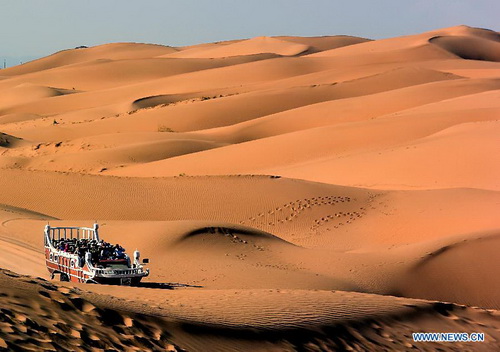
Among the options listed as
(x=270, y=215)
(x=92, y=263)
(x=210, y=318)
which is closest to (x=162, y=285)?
(x=92, y=263)

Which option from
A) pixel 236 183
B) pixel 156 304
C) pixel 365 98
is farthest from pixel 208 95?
pixel 156 304

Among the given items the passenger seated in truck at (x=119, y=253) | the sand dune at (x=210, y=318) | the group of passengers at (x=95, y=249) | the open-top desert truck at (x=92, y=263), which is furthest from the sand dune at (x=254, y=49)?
the sand dune at (x=210, y=318)

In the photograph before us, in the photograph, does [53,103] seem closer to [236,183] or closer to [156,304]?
[236,183]

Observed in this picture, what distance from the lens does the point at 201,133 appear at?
152 feet

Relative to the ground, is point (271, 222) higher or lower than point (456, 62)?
lower

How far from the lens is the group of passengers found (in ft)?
47.3

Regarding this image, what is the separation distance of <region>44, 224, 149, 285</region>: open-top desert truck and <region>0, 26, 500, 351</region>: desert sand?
0.47m

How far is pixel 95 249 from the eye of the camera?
48.1 ft

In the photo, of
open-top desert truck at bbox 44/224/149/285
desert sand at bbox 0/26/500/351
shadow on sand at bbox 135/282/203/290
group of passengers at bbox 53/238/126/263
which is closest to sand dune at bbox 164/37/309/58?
desert sand at bbox 0/26/500/351

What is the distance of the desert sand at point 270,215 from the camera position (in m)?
9.65

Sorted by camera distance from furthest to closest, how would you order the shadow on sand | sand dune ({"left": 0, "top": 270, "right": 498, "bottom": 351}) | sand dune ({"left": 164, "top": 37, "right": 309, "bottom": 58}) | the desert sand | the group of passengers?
sand dune ({"left": 164, "top": 37, "right": 309, "bottom": 58}) < the group of passengers < the shadow on sand < the desert sand < sand dune ({"left": 0, "top": 270, "right": 498, "bottom": 351})

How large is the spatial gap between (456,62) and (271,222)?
185 feet

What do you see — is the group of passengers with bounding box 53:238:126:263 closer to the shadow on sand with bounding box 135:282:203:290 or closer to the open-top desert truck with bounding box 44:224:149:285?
the open-top desert truck with bounding box 44:224:149:285

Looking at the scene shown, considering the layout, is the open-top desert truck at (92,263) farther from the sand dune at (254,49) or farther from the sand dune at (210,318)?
the sand dune at (254,49)
